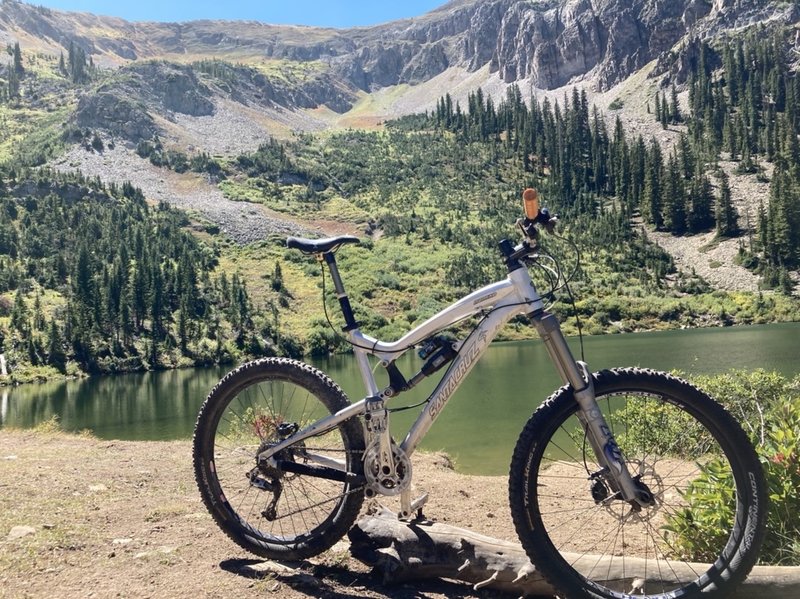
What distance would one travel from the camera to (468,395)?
1206 inches

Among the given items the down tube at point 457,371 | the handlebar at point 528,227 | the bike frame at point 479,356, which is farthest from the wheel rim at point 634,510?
the handlebar at point 528,227

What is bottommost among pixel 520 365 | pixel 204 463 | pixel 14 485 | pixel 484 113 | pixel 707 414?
pixel 520 365

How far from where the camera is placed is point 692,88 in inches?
6161

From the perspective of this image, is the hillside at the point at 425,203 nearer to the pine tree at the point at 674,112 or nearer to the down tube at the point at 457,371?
the pine tree at the point at 674,112

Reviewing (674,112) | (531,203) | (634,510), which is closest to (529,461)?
(634,510)

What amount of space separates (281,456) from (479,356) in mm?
1667

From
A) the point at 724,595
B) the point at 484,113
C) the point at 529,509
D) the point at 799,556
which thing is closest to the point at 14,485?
the point at 529,509

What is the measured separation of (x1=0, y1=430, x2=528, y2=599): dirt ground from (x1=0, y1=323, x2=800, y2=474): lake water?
1117 mm

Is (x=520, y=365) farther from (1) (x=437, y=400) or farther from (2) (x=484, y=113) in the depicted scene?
(2) (x=484, y=113)

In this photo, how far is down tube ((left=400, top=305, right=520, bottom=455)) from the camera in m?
3.95

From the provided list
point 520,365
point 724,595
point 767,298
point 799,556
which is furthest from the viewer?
point 767,298

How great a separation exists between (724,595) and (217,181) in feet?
543

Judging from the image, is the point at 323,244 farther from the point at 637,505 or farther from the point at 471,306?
the point at 637,505

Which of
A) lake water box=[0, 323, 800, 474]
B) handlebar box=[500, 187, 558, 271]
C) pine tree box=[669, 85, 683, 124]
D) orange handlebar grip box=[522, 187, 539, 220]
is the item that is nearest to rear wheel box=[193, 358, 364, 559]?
lake water box=[0, 323, 800, 474]
